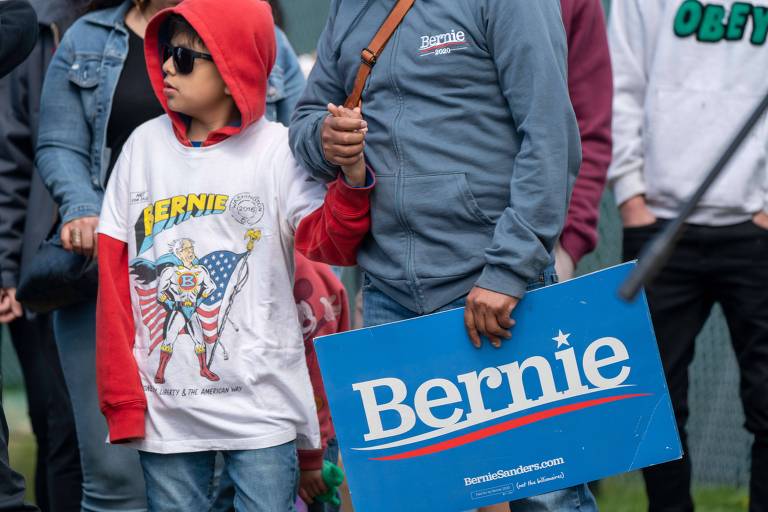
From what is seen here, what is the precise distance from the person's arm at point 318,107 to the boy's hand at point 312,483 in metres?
0.97

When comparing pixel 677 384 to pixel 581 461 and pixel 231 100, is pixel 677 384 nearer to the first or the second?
pixel 581 461

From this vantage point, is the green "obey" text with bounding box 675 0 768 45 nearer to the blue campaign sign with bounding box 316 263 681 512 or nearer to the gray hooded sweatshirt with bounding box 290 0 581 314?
the gray hooded sweatshirt with bounding box 290 0 581 314

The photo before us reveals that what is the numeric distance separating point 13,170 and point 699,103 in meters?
2.31

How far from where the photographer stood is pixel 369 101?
3.35m

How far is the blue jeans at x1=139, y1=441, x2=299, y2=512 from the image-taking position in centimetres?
356

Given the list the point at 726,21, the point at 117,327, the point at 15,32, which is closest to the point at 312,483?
the point at 117,327

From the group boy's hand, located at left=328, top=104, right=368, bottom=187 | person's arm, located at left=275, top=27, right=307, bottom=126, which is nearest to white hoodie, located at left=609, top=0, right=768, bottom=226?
person's arm, located at left=275, top=27, right=307, bottom=126

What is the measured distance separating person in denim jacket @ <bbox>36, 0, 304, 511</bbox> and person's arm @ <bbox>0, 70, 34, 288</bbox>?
48cm

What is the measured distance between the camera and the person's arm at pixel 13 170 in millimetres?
4555

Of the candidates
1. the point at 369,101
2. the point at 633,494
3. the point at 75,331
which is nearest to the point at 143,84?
the point at 75,331

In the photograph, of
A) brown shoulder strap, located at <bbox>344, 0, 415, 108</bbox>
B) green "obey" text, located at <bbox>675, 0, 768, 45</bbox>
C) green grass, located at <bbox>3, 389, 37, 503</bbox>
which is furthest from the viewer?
green grass, located at <bbox>3, 389, 37, 503</bbox>

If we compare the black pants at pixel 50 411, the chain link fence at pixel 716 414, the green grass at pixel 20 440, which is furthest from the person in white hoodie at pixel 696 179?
the green grass at pixel 20 440

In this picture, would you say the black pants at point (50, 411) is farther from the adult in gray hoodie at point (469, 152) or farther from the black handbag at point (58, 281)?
the adult in gray hoodie at point (469, 152)

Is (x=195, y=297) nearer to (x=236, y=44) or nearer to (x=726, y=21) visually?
(x=236, y=44)
